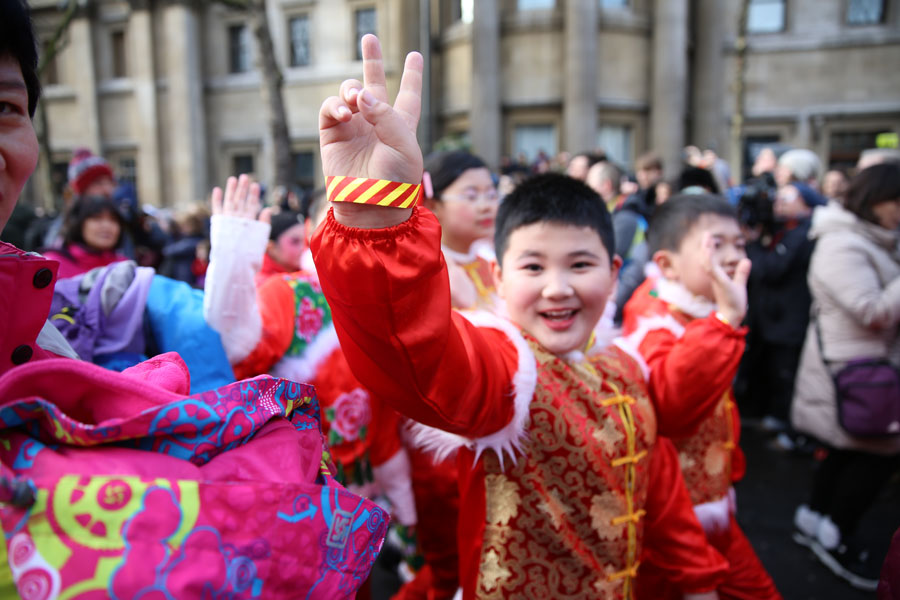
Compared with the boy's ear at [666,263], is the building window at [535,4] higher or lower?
higher

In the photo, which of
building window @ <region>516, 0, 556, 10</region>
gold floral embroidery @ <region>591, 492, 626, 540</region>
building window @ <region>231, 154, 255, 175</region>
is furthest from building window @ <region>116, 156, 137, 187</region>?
gold floral embroidery @ <region>591, 492, 626, 540</region>

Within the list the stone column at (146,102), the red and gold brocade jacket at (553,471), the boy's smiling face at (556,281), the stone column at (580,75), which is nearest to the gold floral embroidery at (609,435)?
the red and gold brocade jacket at (553,471)

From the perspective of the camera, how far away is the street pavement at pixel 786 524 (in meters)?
3.24

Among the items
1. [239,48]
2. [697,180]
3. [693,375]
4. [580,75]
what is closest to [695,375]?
[693,375]

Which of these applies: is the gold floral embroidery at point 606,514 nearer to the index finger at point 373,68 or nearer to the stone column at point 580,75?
the index finger at point 373,68

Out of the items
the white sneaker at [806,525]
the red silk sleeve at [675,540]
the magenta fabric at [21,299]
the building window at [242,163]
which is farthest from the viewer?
the building window at [242,163]

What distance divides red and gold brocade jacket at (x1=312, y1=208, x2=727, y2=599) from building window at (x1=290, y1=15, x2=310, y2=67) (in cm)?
1869

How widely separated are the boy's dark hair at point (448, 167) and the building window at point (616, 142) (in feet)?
43.1

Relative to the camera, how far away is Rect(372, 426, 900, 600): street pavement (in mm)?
3236

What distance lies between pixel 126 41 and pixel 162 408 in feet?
75.0

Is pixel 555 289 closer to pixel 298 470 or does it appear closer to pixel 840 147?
pixel 298 470

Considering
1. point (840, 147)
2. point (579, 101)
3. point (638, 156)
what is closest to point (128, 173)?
point (579, 101)

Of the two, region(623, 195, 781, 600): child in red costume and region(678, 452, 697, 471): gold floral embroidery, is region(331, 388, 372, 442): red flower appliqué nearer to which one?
region(623, 195, 781, 600): child in red costume

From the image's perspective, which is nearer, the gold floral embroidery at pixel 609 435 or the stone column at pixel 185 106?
the gold floral embroidery at pixel 609 435
